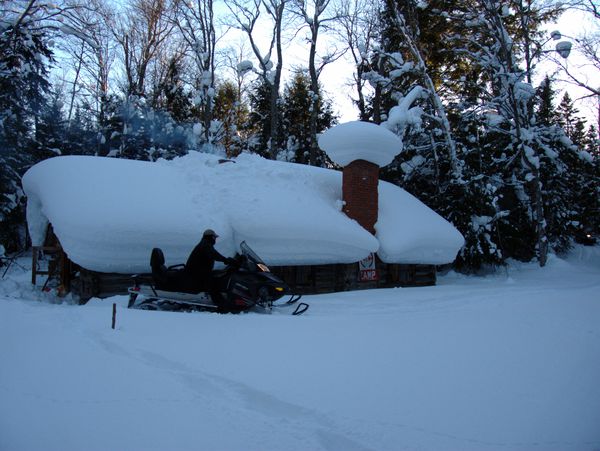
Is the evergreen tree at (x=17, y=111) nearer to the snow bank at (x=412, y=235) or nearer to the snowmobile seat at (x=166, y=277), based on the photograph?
the snowmobile seat at (x=166, y=277)

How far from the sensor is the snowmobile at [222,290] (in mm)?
6559

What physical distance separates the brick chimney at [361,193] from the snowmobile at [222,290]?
16.2 feet

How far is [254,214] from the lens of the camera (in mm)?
9328

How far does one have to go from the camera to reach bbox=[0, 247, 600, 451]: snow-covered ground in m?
Answer: 2.63

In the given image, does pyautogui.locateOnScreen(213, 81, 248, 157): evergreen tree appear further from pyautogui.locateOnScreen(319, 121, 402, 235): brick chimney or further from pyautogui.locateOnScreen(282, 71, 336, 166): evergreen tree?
pyautogui.locateOnScreen(319, 121, 402, 235): brick chimney

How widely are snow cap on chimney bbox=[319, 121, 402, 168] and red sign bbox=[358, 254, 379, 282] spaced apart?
8.86 ft

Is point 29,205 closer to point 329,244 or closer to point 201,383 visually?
point 329,244

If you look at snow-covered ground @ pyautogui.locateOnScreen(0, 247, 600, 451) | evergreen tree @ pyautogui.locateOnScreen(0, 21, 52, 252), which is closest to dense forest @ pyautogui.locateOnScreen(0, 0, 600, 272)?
evergreen tree @ pyautogui.locateOnScreen(0, 21, 52, 252)

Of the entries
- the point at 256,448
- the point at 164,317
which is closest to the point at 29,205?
the point at 164,317

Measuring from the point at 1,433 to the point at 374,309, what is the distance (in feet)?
18.2

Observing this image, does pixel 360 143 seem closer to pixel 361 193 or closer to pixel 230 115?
pixel 361 193

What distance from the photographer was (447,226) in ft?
41.8

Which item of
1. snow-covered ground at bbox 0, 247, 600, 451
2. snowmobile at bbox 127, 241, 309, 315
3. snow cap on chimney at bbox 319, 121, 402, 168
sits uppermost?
snow cap on chimney at bbox 319, 121, 402, 168

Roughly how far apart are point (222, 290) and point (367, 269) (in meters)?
5.46
